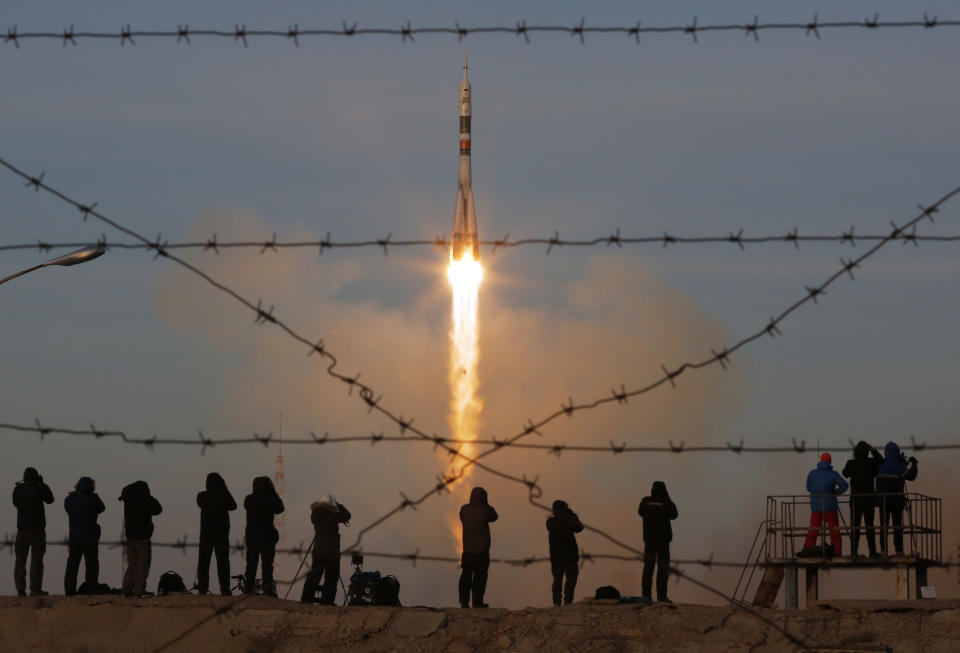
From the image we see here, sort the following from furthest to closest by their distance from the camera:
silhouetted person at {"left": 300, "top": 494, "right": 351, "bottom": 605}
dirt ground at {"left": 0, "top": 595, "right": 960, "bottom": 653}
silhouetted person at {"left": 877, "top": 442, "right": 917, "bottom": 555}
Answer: silhouetted person at {"left": 877, "top": 442, "right": 917, "bottom": 555} < silhouetted person at {"left": 300, "top": 494, "right": 351, "bottom": 605} < dirt ground at {"left": 0, "top": 595, "right": 960, "bottom": 653}

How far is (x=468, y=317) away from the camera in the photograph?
5381cm

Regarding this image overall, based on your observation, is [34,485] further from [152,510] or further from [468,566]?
[468,566]

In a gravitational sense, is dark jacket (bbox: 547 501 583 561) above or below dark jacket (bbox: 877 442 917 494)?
below

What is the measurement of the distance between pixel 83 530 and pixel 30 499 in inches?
35.0

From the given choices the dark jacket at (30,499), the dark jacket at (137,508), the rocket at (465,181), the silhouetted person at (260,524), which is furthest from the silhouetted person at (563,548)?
the rocket at (465,181)

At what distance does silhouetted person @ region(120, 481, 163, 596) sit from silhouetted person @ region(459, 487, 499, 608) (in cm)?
405

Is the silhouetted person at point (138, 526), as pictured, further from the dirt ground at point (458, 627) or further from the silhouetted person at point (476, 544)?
the silhouetted person at point (476, 544)

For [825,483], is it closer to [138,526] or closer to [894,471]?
[894,471]

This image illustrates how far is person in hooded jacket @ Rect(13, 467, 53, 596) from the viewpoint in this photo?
23203 millimetres

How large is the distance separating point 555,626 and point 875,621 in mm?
3937

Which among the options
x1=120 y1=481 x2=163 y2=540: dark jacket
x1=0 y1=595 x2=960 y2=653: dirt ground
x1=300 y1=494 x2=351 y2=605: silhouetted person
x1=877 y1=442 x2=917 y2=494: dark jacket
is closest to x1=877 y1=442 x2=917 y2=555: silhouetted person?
x1=877 y1=442 x2=917 y2=494: dark jacket

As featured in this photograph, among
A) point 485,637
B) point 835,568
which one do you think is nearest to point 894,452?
point 835,568

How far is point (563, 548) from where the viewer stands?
76.3 feet

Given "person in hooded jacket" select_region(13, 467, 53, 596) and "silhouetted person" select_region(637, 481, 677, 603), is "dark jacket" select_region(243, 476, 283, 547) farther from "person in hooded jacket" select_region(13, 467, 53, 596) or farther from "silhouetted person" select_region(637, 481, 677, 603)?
"silhouetted person" select_region(637, 481, 677, 603)
